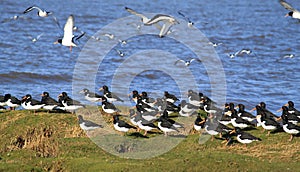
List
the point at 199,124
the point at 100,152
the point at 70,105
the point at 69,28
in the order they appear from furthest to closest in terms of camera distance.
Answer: the point at 69,28
the point at 70,105
the point at 199,124
the point at 100,152

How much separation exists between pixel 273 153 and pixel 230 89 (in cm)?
1403

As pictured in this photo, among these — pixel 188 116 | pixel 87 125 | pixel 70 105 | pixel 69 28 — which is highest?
pixel 69 28

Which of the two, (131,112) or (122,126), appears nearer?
(122,126)

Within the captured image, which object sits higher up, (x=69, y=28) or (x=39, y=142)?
(x=69, y=28)

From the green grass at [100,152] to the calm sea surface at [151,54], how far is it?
5787 mm

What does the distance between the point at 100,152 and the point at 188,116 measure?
4.24 m

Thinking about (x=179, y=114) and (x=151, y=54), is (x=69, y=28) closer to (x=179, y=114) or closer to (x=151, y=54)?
(x=179, y=114)

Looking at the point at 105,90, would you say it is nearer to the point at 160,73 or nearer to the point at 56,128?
the point at 56,128

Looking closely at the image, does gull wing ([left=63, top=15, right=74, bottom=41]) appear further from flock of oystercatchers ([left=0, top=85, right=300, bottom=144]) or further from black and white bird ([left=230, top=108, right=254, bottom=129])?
black and white bird ([left=230, top=108, right=254, bottom=129])

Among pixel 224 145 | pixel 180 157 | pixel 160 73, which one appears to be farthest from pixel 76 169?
pixel 160 73

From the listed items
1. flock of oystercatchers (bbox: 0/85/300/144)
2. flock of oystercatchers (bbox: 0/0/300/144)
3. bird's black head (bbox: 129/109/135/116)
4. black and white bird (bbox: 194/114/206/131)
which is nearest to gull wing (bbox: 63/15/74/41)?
flock of oystercatchers (bbox: 0/0/300/144)

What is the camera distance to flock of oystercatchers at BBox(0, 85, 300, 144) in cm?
1786

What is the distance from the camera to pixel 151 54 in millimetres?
37938

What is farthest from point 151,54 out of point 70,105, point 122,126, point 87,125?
point 122,126
